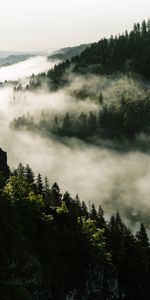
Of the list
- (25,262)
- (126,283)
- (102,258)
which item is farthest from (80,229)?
(25,262)

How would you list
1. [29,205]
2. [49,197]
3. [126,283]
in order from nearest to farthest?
[29,205] → [126,283] → [49,197]

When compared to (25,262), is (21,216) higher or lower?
higher

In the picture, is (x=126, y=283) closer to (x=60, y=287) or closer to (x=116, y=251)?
(x=116, y=251)

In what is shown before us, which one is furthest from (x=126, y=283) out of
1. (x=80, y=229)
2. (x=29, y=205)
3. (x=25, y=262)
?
(x=25, y=262)

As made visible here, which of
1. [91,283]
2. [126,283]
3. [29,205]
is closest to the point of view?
[29,205]

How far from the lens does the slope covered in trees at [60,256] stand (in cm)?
9219

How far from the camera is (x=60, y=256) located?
4405 inches

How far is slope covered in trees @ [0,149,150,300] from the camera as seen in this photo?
92.2 meters

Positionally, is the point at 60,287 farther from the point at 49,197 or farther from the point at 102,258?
the point at 49,197

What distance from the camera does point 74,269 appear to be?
381 ft

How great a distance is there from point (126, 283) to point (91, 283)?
1513cm

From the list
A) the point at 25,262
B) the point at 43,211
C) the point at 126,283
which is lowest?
the point at 126,283

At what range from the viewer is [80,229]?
424 feet

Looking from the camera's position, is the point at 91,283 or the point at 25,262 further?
the point at 91,283
